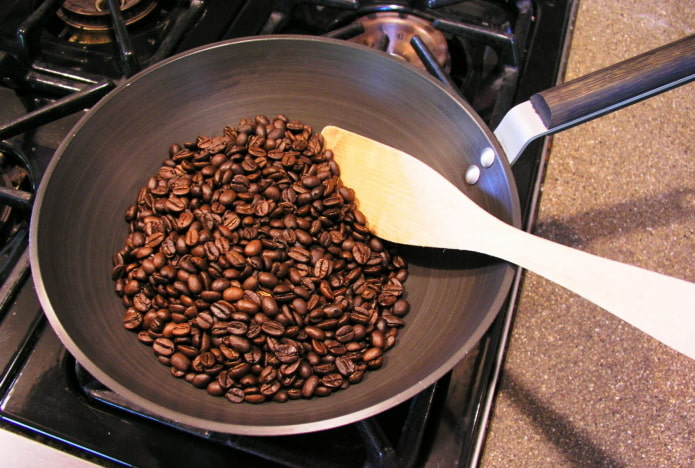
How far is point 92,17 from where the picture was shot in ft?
3.96

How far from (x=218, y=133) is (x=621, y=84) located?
0.71m

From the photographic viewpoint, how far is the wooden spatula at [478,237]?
69 centimetres

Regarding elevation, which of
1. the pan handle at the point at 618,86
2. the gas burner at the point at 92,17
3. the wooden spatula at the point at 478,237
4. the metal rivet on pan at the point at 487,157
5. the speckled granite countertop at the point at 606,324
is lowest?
the speckled granite countertop at the point at 606,324

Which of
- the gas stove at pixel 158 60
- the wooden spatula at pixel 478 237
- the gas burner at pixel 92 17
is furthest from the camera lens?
the gas burner at pixel 92 17

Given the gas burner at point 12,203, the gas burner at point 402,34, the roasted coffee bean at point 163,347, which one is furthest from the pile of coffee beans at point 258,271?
the gas burner at point 402,34

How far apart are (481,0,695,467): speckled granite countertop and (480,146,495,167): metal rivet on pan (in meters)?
0.28

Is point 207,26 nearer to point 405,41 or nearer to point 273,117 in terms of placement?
point 273,117

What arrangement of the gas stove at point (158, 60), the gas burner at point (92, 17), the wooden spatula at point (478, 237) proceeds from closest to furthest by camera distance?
the wooden spatula at point (478, 237)
the gas stove at point (158, 60)
the gas burner at point (92, 17)

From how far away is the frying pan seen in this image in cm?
78

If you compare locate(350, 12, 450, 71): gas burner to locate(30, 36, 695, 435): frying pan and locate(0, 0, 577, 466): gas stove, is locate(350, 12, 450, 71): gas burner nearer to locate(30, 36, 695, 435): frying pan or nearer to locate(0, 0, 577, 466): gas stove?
locate(0, 0, 577, 466): gas stove

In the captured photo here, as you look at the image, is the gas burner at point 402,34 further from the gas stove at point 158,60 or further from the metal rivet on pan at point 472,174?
the metal rivet on pan at point 472,174

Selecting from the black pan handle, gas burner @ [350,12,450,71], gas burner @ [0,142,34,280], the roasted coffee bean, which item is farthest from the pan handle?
gas burner @ [0,142,34,280]

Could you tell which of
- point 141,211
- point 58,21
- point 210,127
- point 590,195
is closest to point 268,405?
point 141,211

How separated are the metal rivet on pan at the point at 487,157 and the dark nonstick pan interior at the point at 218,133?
0.01 meters
